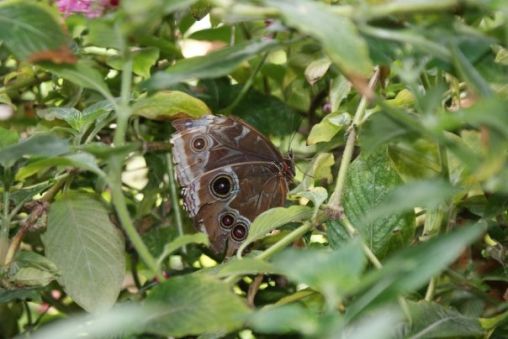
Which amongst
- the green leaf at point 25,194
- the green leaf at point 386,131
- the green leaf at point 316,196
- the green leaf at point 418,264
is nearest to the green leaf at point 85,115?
the green leaf at point 25,194

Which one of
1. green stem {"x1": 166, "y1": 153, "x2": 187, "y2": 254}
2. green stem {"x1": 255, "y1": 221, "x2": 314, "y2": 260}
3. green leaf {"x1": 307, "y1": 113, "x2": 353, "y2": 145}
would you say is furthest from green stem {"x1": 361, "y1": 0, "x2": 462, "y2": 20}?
green stem {"x1": 166, "y1": 153, "x2": 187, "y2": 254}

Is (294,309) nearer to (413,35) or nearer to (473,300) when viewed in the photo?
(413,35)

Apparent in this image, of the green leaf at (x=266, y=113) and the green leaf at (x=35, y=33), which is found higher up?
the green leaf at (x=35, y=33)

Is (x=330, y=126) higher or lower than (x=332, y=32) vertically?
lower

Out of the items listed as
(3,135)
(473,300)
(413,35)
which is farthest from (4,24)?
(473,300)

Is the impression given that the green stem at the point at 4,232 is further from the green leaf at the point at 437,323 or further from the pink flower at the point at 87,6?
the green leaf at the point at 437,323

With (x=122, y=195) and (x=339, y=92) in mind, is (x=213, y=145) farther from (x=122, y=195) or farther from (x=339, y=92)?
(x=122, y=195)

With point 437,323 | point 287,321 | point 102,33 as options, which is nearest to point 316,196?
point 437,323
